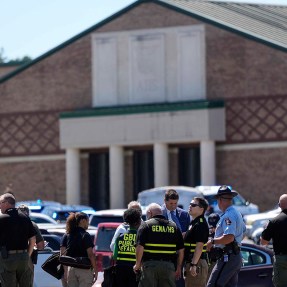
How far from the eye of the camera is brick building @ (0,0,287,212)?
54.4 metres

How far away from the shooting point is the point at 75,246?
1823 centimetres

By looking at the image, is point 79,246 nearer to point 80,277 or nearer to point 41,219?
point 80,277

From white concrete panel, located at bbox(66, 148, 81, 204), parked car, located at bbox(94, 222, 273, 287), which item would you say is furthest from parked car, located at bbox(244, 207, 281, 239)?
parked car, located at bbox(94, 222, 273, 287)

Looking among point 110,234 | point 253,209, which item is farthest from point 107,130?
point 110,234

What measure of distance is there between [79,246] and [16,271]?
0.96m

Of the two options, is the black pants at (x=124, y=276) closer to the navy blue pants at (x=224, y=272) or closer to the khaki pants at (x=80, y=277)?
the khaki pants at (x=80, y=277)

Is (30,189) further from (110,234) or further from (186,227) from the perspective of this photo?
(186,227)

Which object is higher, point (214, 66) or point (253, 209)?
point (214, 66)

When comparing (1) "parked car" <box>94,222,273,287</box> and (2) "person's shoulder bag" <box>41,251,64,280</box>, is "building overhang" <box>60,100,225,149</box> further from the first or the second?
(2) "person's shoulder bag" <box>41,251,64,280</box>

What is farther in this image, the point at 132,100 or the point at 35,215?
the point at 132,100

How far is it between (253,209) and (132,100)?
1128cm

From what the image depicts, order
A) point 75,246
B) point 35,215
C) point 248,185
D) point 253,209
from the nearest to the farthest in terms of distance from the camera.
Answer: point 75,246, point 35,215, point 253,209, point 248,185

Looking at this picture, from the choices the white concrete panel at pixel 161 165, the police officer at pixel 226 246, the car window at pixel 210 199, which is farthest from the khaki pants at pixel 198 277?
the white concrete panel at pixel 161 165

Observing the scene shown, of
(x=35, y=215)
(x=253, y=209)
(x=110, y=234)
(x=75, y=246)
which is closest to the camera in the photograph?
(x=75, y=246)
